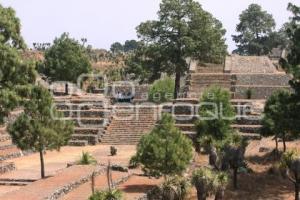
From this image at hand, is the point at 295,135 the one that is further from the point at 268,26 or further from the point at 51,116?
the point at 268,26

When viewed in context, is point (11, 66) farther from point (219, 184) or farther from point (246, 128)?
point (246, 128)

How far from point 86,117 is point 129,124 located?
377cm

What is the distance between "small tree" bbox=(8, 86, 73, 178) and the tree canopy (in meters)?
59.4

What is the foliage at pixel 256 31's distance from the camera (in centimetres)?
8138

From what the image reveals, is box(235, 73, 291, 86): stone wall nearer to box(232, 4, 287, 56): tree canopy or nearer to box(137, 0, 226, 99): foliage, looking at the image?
box(137, 0, 226, 99): foliage

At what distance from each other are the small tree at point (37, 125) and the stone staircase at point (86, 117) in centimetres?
1254

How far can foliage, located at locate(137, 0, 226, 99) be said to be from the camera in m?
44.8

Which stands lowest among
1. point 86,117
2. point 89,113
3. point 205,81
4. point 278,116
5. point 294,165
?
point 294,165

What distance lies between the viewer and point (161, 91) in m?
54.1

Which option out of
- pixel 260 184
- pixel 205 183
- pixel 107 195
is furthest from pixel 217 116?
pixel 107 195

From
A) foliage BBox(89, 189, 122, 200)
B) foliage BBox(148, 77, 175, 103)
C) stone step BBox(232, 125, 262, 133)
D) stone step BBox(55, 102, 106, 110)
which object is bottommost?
foliage BBox(89, 189, 122, 200)

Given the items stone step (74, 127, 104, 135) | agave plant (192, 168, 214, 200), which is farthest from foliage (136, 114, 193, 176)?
stone step (74, 127, 104, 135)

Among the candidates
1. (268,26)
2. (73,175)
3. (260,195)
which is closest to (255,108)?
(260,195)

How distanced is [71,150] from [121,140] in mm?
4032
